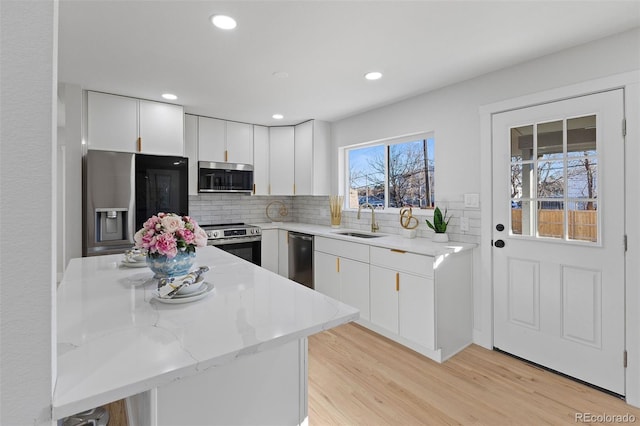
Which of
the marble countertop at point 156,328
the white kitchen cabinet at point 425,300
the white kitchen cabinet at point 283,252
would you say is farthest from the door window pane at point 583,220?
the white kitchen cabinet at point 283,252

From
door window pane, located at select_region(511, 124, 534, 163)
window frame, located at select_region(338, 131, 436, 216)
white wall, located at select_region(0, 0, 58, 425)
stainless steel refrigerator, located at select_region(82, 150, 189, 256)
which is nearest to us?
white wall, located at select_region(0, 0, 58, 425)

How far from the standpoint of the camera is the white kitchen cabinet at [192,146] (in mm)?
3832

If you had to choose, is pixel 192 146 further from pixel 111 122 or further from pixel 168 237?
pixel 168 237

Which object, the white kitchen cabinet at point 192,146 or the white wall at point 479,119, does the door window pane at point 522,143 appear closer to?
the white wall at point 479,119

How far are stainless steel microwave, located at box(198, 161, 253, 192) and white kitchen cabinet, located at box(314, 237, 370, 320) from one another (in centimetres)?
139

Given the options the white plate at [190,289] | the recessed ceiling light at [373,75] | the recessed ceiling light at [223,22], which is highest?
the recessed ceiling light at [373,75]

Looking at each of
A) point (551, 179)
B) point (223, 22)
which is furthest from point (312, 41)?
point (551, 179)

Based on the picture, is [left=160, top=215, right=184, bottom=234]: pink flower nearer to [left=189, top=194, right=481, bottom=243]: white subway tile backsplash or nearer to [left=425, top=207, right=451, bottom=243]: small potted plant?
[left=425, top=207, right=451, bottom=243]: small potted plant

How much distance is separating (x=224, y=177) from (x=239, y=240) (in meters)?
0.87

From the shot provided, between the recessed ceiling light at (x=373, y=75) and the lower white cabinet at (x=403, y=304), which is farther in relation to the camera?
the recessed ceiling light at (x=373, y=75)

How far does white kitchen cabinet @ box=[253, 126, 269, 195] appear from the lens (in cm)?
439

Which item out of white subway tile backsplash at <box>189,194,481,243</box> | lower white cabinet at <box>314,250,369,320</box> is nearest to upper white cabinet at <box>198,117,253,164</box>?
white subway tile backsplash at <box>189,194,481,243</box>

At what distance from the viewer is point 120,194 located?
3057 millimetres

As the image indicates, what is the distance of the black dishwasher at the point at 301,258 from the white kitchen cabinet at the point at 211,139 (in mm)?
1432
